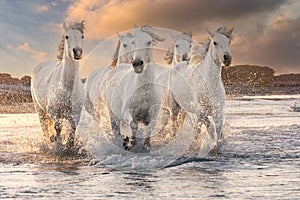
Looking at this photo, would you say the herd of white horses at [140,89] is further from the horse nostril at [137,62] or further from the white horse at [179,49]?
the white horse at [179,49]

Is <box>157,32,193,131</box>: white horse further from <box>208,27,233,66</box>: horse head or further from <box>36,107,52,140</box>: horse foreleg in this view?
<box>36,107,52,140</box>: horse foreleg

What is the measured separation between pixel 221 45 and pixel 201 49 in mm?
539

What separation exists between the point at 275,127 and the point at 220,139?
179 inches

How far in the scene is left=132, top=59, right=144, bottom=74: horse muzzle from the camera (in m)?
8.11

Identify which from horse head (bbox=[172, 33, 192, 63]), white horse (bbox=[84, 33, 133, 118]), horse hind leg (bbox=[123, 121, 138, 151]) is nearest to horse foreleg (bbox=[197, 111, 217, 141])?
horse hind leg (bbox=[123, 121, 138, 151])

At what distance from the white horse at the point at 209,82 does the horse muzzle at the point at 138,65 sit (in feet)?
3.62

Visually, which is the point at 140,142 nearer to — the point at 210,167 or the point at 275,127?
the point at 210,167

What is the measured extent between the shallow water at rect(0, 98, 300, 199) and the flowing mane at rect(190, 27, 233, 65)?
5.07 feet

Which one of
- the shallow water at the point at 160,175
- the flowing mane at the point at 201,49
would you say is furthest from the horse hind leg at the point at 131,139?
the flowing mane at the point at 201,49

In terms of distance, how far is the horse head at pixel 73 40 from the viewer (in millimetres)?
8617

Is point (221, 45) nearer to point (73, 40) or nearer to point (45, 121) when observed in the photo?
point (73, 40)

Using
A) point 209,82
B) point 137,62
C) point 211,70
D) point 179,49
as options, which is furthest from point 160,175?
point 179,49

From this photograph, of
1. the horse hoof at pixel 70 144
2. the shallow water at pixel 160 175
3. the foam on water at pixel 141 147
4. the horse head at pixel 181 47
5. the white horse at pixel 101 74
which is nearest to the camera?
the shallow water at pixel 160 175

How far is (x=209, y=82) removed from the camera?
28.9 ft
